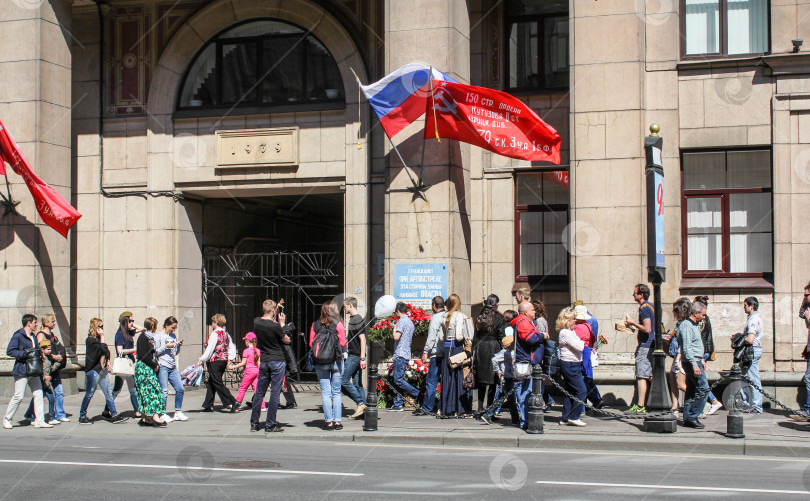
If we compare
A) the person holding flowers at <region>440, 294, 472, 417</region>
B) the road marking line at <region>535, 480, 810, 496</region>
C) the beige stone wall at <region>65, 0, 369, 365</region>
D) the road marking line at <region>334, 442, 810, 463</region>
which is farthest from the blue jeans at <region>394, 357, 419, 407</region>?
the road marking line at <region>535, 480, 810, 496</region>

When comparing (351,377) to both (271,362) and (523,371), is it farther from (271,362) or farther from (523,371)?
(523,371)

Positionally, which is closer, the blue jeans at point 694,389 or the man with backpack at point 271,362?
the blue jeans at point 694,389

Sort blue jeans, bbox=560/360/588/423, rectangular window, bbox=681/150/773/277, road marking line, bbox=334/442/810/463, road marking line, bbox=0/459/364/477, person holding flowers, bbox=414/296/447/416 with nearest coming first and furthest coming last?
road marking line, bbox=0/459/364/477, road marking line, bbox=334/442/810/463, blue jeans, bbox=560/360/588/423, person holding flowers, bbox=414/296/447/416, rectangular window, bbox=681/150/773/277

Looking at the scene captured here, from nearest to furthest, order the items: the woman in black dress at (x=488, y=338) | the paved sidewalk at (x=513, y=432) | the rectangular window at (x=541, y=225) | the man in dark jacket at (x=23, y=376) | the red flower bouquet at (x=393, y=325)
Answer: the paved sidewalk at (x=513, y=432) < the man in dark jacket at (x=23, y=376) < the woman in black dress at (x=488, y=338) < the red flower bouquet at (x=393, y=325) < the rectangular window at (x=541, y=225)

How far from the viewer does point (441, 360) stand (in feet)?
51.0

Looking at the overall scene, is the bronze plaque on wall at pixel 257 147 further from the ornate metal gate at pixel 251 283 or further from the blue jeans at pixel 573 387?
the blue jeans at pixel 573 387

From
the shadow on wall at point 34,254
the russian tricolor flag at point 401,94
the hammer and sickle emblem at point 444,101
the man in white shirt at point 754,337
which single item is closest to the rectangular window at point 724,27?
the hammer and sickle emblem at point 444,101

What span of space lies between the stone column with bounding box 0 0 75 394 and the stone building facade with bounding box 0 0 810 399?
4 cm

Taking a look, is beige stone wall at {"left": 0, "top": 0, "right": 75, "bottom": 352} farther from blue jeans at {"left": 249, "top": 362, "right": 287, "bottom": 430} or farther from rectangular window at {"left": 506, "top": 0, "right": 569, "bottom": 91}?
rectangular window at {"left": 506, "top": 0, "right": 569, "bottom": 91}

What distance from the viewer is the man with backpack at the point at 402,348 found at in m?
16.0

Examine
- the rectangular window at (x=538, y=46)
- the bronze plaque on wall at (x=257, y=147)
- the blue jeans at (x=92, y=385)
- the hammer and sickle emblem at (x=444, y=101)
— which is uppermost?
the rectangular window at (x=538, y=46)

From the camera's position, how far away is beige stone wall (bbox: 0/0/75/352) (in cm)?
1889

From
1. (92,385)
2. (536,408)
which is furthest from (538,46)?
(92,385)

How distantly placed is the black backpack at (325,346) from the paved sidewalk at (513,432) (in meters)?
1.03
